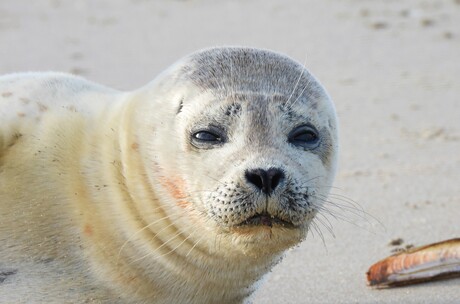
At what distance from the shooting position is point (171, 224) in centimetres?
364

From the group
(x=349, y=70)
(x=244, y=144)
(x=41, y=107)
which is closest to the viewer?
(x=244, y=144)

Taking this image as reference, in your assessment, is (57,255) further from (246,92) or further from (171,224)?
(246,92)

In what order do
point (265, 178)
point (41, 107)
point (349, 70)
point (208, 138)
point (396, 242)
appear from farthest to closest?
1. point (349, 70)
2. point (396, 242)
3. point (41, 107)
4. point (208, 138)
5. point (265, 178)

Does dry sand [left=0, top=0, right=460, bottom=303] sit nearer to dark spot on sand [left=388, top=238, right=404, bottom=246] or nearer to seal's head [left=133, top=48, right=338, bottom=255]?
dark spot on sand [left=388, top=238, right=404, bottom=246]

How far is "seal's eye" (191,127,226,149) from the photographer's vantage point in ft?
11.7

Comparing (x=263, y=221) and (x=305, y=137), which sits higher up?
(x=305, y=137)

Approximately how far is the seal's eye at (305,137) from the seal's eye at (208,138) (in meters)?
0.23

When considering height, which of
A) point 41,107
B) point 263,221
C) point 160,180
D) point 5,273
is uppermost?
point 41,107

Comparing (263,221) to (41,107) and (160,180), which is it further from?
(41,107)

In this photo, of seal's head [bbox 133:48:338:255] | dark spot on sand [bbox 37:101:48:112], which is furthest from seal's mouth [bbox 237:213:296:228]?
dark spot on sand [bbox 37:101:48:112]

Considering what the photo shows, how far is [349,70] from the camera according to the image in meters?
7.73

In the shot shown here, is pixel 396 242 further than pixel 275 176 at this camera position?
Yes

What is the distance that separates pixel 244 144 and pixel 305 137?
0.28 m

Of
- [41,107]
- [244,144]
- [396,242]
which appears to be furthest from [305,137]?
[396,242]
